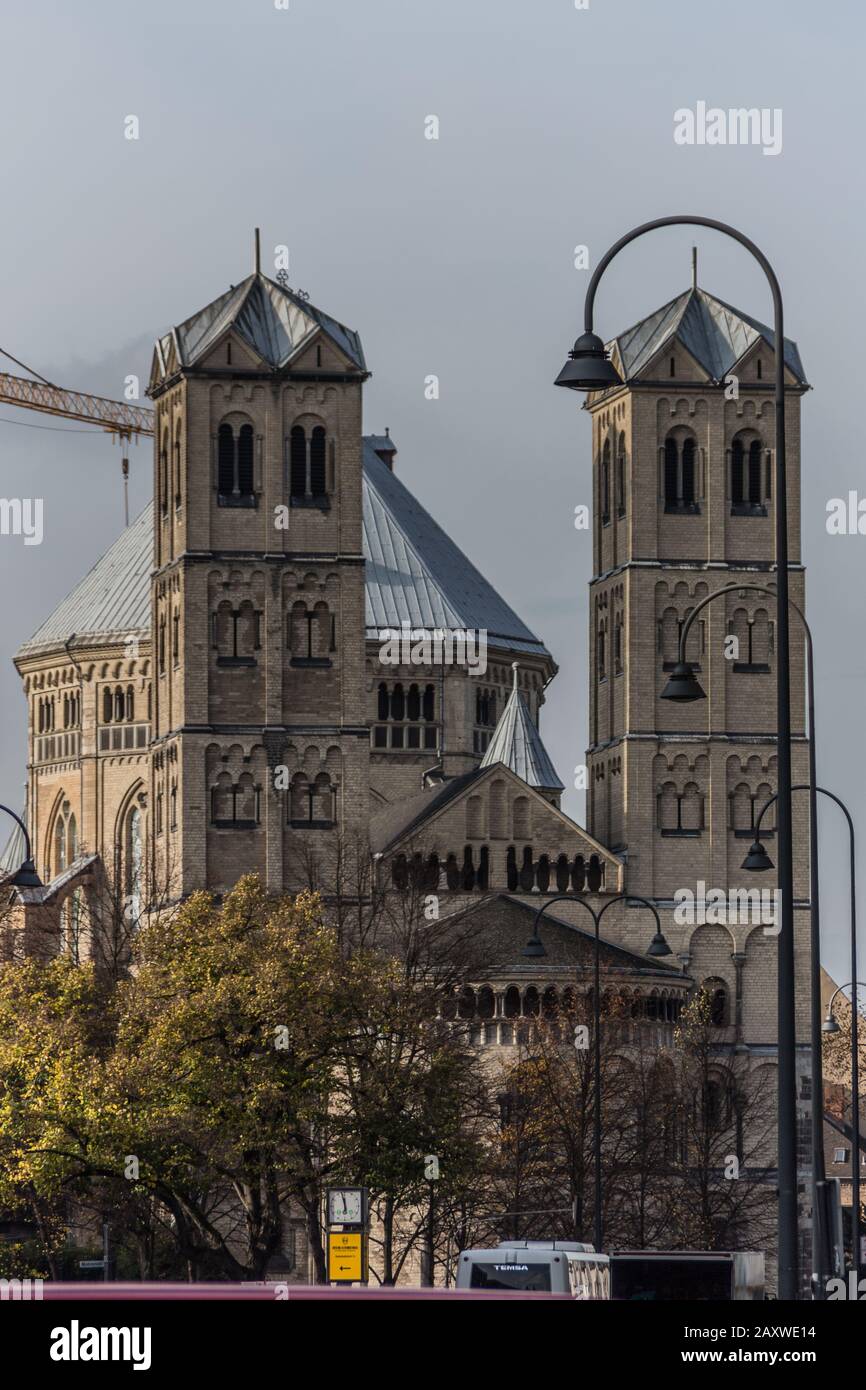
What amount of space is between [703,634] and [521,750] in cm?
1330

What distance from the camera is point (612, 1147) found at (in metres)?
79.7

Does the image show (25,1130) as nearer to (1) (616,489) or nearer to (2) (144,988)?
(2) (144,988)

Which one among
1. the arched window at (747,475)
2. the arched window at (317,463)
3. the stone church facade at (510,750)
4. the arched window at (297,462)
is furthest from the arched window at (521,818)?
the arched window at (297,462)

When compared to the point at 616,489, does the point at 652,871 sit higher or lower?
lower

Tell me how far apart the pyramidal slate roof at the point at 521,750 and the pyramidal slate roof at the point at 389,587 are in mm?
13056

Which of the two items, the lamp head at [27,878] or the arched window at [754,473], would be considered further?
the arched window at [754,473]

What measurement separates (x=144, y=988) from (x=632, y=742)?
42325 millimetres

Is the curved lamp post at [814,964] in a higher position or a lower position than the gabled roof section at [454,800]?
lower

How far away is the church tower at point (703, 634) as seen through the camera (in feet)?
320

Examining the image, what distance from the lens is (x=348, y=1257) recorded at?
34031 millimetres

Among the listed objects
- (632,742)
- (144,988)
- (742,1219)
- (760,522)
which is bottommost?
(742,1219)

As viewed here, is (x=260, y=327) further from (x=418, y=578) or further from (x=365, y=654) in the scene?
(x=418, y=578)

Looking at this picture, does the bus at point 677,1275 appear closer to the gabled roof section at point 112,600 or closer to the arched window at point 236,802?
the arched window at point 236,802
